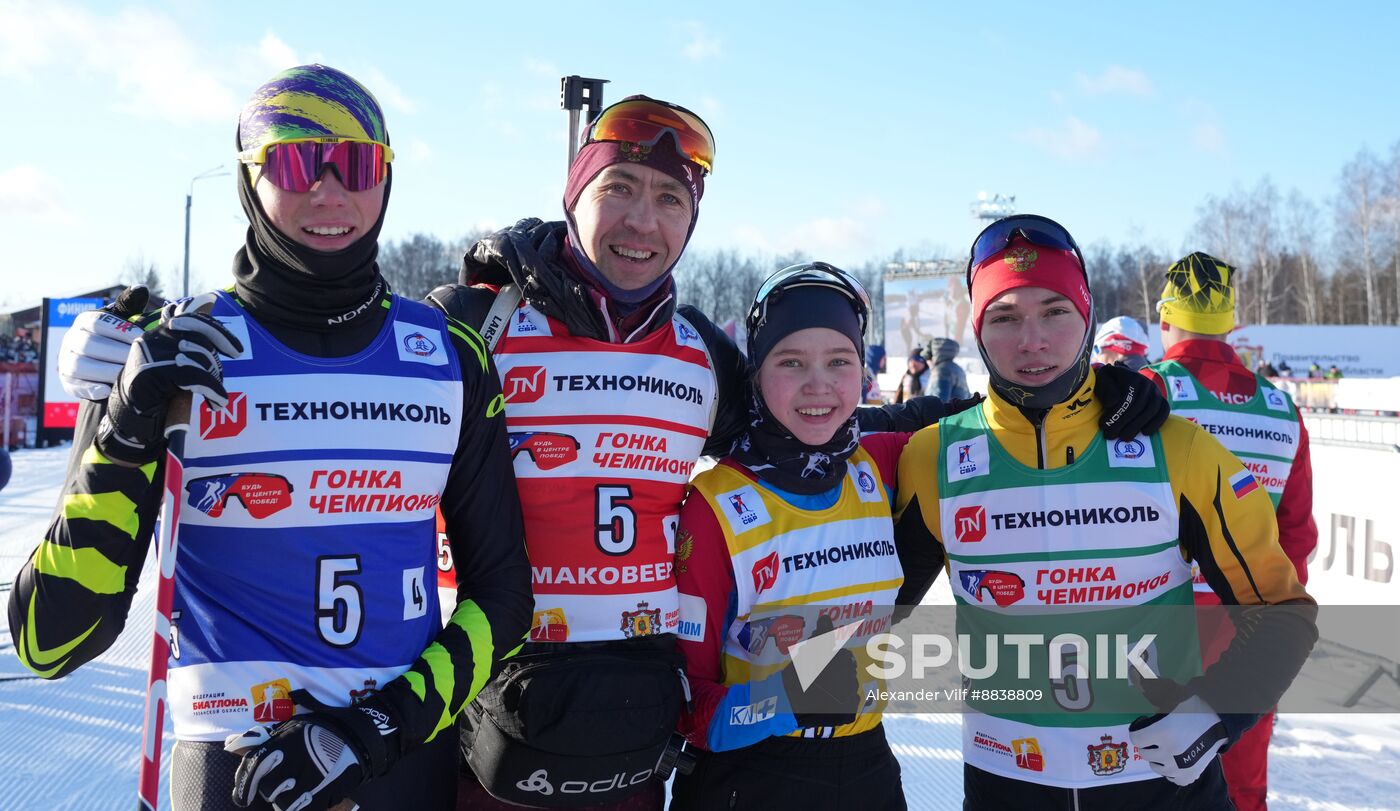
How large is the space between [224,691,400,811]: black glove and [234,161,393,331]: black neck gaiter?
0.74 meters

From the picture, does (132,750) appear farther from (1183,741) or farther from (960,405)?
(1183,741)

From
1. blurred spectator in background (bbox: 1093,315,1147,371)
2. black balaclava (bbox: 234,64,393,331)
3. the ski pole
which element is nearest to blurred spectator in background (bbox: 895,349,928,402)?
blurred spectator in background (bbox: 1093,315,1147,371)

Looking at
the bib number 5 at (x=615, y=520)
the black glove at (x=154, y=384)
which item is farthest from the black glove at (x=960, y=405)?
the black glove at (x=154, y=384)

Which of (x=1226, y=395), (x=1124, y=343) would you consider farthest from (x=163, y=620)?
(x=1124, y=343)

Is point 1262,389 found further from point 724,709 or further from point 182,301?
point 182,301

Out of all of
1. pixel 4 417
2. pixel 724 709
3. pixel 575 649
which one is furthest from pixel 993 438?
pixel 4 417

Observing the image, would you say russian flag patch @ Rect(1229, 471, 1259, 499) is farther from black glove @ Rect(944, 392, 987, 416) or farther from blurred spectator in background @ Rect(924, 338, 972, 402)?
blurred spectator in background @ Rect(924, 338, 972, 402)

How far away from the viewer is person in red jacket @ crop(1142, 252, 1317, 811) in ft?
13.5

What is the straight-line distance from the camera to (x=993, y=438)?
Result: 8.24ft

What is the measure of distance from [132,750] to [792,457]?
3658 millimetres

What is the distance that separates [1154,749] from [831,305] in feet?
4.32

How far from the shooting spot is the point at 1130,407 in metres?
2.37

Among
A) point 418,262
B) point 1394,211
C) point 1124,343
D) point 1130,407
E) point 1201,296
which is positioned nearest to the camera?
point 1130,407

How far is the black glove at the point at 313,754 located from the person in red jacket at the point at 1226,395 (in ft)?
10.4
